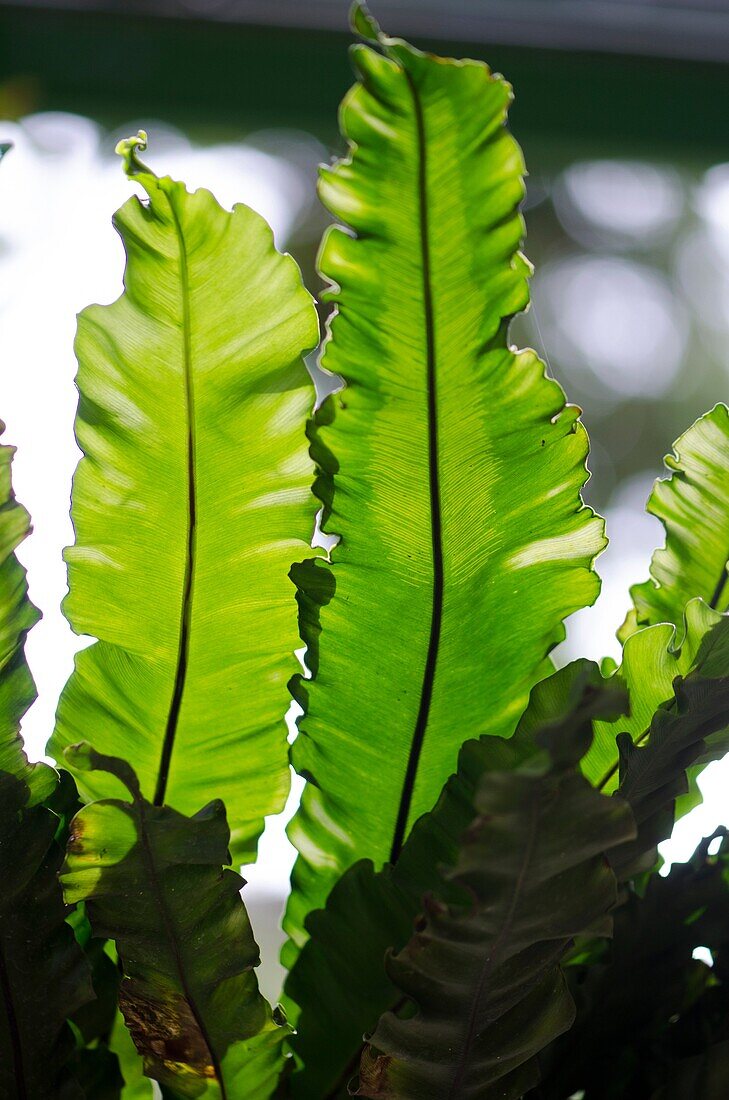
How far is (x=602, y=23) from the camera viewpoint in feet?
3.89

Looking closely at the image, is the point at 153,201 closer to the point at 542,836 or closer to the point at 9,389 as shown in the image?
the point at 542,836

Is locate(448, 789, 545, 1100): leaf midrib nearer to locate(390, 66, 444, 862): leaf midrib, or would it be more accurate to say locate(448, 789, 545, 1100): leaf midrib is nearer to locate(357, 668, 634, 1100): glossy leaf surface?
locate(357, 668, 634, 1100): glossy leaf surface

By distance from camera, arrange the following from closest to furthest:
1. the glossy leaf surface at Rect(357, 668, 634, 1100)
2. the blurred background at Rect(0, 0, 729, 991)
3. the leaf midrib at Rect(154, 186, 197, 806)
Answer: the glossy leaf surface at Rect(357, 668, 634, 1100) < the leaf midrib at Rect(154, 186, 197, 806) < the blurred background at Rect(0, 0, 729, 991)

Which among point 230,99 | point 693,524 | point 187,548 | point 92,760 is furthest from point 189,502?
point 230,99

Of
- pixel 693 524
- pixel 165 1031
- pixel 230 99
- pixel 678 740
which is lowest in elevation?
pixel 165 1031

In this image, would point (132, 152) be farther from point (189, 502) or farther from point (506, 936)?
point (506, 936)

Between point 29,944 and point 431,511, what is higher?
point 431,511

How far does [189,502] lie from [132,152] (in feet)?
0.43

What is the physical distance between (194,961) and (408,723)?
0.41 ft

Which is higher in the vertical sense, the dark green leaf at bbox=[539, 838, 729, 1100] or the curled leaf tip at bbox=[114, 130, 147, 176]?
the curled leaf tip at bbox=[114, 130, 147, 176]

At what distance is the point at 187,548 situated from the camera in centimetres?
38

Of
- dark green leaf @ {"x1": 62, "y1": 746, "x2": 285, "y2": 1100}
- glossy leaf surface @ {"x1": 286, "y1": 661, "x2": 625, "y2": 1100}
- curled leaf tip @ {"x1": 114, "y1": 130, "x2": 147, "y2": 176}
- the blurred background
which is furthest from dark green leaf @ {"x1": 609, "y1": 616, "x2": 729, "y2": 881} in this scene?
the blurred background

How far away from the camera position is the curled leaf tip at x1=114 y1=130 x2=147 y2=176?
0.34m

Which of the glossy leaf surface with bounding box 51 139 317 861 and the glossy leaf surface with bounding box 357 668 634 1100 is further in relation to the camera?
the glossy leaf surface with bounding box 51 139 317 861
